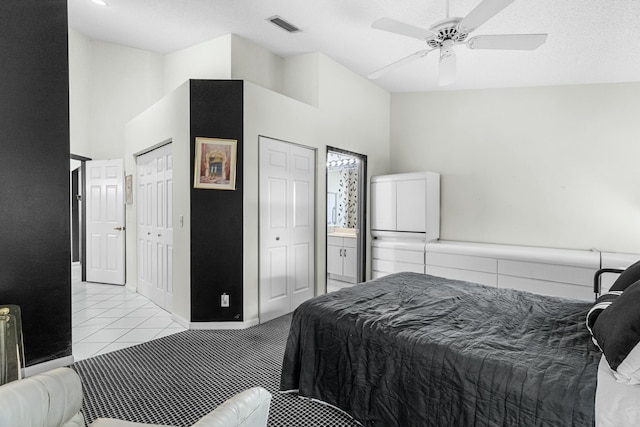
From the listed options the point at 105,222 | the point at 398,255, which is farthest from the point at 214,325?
the point at 105,222

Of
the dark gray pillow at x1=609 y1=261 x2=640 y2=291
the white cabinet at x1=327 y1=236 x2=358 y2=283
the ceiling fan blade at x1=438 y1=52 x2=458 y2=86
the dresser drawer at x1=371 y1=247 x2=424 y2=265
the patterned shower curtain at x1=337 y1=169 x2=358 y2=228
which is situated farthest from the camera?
the patterned shower curtain at x1=337 y1=169 x2=358 y2=228

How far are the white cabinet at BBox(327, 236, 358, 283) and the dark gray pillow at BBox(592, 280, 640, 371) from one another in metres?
3.85

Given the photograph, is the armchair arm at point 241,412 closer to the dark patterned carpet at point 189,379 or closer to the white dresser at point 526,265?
the dark patterned carpet at point 189,379

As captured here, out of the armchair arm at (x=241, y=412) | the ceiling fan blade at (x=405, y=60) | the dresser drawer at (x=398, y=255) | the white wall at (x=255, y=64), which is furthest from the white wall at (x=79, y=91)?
the armchair arm at (x=241, y=412)

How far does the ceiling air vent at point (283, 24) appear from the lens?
11.3 feet

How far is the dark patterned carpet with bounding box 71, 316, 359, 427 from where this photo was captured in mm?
1979

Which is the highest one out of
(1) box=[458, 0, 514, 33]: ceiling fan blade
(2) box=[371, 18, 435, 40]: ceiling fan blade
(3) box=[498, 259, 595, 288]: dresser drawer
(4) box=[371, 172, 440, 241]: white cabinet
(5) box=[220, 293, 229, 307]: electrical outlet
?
(2) box=[371, 18, 435, 40]: ceiling fan blade

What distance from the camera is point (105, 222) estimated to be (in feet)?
17.6

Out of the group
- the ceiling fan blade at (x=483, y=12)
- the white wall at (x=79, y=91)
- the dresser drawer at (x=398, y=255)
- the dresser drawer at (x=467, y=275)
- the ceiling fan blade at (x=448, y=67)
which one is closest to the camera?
the ceiling fan blade at (x=483, y=12)

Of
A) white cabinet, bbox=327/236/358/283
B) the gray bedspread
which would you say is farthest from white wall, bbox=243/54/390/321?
the gray bedspread

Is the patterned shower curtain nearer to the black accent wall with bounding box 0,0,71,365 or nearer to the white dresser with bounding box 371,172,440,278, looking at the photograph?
the white dresser with bounding box 371,172,440,278

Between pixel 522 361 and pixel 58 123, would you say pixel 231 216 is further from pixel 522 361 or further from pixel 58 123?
pixel 522 361

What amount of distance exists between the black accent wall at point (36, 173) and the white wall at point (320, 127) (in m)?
1.50

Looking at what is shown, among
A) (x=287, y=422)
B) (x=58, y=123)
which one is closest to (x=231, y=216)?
(x=58, y=123)
